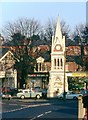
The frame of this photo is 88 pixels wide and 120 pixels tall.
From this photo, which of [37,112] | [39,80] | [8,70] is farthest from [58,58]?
[37,112]

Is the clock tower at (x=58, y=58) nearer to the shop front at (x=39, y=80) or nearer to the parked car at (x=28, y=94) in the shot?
the shop front at (x=39, y=80)

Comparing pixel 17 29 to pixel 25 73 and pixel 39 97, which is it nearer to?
pixel 25 73

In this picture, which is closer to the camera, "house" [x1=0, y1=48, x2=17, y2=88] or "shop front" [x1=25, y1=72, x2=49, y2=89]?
"house" [x1=0, y1=48, x2=17, y2=88]

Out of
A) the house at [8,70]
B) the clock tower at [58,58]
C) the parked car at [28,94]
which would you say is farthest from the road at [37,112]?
the house at [8,70]

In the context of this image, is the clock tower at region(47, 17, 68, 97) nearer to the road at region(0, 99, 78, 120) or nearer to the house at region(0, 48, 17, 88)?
the house at region(0, 48, 17, 88)

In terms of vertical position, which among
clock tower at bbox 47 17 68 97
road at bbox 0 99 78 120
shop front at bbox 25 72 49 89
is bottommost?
road at bbox 0 99 78 120

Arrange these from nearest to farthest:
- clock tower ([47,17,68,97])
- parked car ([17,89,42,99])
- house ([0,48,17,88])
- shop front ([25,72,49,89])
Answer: parked car ([17,89,42,99]), clock tower ([47,17,68,97]), house ([0,48,17,88]), shop front ([25,72,49,89])

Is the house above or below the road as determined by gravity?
above

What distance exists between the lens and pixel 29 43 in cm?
5478

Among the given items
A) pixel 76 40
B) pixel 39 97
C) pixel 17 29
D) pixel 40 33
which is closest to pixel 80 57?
pixel 76 40

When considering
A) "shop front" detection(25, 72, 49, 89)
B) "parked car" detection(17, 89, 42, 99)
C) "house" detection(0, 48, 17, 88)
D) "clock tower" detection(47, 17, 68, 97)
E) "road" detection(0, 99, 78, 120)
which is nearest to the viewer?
"road" detection(0, 99, 78, 120)

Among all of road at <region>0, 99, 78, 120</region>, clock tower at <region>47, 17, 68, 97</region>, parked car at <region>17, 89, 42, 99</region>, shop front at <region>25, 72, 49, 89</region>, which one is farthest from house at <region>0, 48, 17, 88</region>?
road at <region>0, 99, 78, 120</region>

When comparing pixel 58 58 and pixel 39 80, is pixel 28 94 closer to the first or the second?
pixel 58 58

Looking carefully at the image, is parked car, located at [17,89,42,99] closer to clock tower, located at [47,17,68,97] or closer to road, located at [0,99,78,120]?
clock tower, located at [47,17,68,97]
